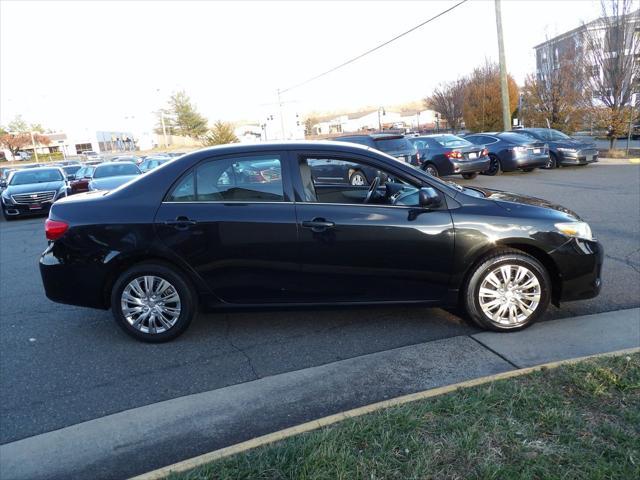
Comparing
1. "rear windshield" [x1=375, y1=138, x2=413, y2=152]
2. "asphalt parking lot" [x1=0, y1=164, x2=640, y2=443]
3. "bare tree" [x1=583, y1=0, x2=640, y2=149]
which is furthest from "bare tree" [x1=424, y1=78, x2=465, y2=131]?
"asphalt parking lot" [x1=0, y1=164, x2=640, y2=443]

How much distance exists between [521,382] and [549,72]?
24612 mm

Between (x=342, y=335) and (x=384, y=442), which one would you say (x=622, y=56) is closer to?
(x=342, y=335)

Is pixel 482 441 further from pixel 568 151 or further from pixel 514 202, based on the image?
pixel 568 151

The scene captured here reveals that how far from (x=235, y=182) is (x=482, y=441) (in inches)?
111

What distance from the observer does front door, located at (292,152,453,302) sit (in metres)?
4.28

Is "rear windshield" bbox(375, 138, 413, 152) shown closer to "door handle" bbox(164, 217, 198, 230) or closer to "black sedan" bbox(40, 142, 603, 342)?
"black sedan" bbox(40, 142, 603, 342)

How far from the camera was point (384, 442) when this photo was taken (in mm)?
2719

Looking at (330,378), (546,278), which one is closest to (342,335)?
(330,378)

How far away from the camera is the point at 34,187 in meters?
→ 14.8

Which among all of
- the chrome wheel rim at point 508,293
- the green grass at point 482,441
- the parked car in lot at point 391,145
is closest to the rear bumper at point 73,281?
the green grass at point 482,441

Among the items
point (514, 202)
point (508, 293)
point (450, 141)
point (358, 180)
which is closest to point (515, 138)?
point (450, 141)

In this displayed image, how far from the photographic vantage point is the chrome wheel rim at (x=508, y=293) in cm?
435

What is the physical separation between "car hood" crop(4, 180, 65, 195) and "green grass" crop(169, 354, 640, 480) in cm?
1435

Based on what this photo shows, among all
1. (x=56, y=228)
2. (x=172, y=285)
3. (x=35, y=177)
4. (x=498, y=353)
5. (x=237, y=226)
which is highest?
(x=35, y=177)
